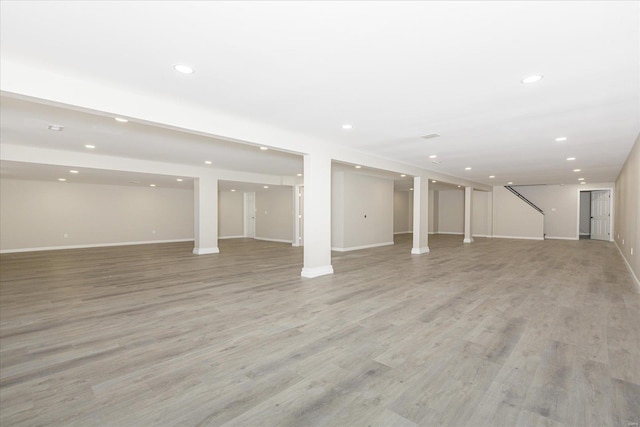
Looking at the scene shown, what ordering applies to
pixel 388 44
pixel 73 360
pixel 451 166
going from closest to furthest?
pixel 388 44 → pixel 73 360 → pixel 451 166

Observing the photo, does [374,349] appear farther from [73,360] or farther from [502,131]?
[502,131]

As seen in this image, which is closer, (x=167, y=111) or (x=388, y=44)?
(x=388, y=44)

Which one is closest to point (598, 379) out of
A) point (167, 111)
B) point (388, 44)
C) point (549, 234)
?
point (388, 44)

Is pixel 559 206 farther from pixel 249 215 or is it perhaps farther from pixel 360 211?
pixel 249 215

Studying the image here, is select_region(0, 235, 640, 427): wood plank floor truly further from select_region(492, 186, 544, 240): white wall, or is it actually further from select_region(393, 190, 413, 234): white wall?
select_region(393, 190, 413, 234): white wall

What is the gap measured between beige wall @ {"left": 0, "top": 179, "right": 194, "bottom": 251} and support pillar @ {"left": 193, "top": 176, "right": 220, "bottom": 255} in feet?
13.7

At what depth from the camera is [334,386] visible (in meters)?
2.13

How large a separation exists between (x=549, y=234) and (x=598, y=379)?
1436 centimetres

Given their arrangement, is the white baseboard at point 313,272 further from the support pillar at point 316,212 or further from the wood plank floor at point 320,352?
the wood plank floor at point 320,352

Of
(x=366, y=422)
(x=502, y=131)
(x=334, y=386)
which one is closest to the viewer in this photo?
(x=366, y=422)

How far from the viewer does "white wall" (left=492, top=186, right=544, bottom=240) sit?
1339 cm

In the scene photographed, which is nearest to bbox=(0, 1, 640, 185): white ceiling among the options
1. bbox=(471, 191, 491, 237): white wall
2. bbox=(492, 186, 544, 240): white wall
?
bbox=(492, 186, 544, 240): white wall

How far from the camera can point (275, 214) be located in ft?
43.0

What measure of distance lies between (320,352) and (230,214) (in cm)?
1234
